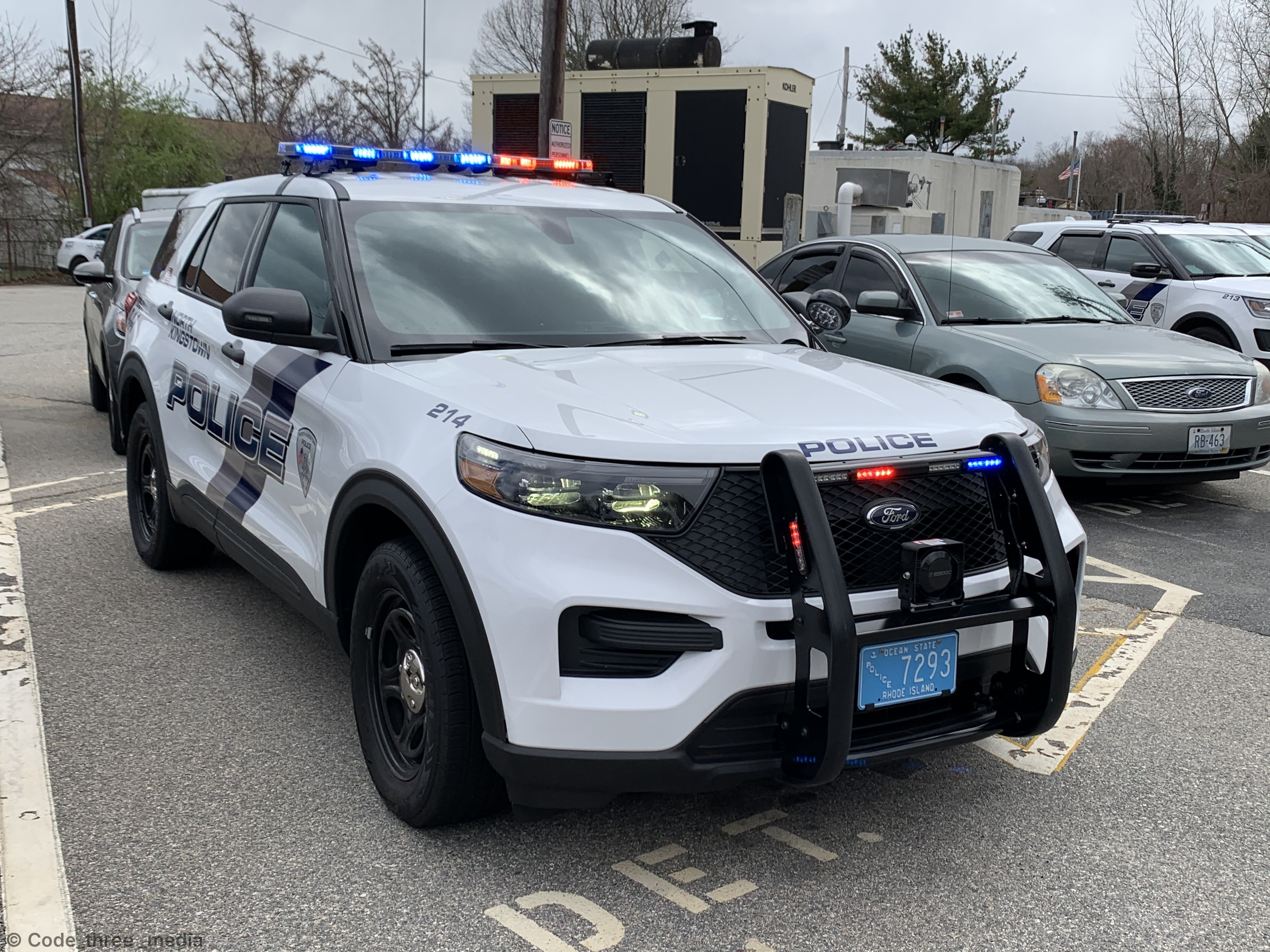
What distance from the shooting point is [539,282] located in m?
4.07

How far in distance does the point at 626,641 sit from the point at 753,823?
3.07 ft

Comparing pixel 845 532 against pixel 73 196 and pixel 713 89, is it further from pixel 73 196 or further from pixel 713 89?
pixel 73 196

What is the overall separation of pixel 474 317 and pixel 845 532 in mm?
1559

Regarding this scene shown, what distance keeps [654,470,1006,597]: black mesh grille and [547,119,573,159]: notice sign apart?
36.7ft

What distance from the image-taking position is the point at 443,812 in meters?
3.10

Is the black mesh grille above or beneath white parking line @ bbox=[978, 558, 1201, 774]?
above

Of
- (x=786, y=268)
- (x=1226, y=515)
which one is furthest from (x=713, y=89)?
(x=1226, y=515)

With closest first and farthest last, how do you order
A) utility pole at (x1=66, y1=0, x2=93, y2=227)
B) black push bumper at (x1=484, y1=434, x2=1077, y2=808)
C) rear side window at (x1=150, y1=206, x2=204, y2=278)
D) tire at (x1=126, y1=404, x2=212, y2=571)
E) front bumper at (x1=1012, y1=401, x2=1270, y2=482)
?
black push bumper at (x1=484, y1=434, x2=1077, y2=808) → tire at (x1=126, y1=404, x2=212, y2=571) → rear side window at (x1=150, y1=206, x2=204, y2=278) → front bumper at (x1=1012, y1=401, x2=1270, y2=482) → utility pole at (x1=66, y1=0, x2=93, y2=227)

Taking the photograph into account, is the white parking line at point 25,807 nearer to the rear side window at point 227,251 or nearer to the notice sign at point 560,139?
the rear side window at point 227,251

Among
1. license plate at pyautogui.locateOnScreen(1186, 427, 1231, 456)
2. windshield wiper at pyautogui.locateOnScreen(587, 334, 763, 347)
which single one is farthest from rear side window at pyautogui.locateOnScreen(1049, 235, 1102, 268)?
windshield wiper at pyautogui.locateOnScreen(587, 334, 763, 347)

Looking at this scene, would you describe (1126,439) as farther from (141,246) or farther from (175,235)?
(141,246)

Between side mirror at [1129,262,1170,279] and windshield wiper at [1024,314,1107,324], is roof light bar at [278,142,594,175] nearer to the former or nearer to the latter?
windshield wiper at [1024,314,1107,324]

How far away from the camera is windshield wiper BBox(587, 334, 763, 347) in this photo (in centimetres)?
394

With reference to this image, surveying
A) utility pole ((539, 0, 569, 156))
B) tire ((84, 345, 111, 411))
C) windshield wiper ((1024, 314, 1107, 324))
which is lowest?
tire ((84, 345, 111, 411))
